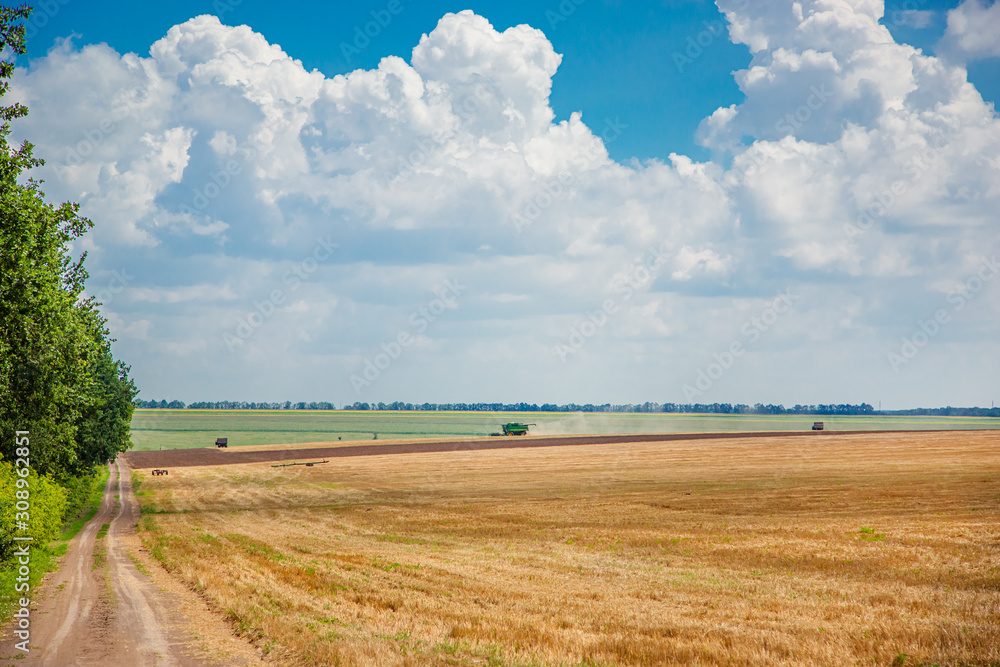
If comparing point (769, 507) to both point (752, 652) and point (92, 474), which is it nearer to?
point (752, 652)

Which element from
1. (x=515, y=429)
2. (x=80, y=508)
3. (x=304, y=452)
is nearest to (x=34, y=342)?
(x=80, y=508)

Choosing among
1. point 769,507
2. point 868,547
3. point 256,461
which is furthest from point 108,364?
point 868,547

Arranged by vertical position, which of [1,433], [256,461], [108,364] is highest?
[108,364]

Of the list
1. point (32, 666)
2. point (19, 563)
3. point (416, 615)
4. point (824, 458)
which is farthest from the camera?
point (824, 458)

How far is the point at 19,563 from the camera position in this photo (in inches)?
905

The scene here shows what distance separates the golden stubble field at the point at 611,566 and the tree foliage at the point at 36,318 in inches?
312

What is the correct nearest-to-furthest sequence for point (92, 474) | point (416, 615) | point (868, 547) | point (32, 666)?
point (32, 666) → point (416, 615) → point (868, 547) → point (92, 474)

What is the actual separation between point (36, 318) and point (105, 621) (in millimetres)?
8741

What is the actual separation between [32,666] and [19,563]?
1083 centimetres

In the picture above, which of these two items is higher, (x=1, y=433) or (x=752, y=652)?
(x=1, y=433)

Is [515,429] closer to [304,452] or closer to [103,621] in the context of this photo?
[304,452]

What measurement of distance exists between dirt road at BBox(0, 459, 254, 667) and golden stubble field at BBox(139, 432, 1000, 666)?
149cm

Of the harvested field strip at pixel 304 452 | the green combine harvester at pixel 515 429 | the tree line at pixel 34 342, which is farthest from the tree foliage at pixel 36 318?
the green combine harvester at pixel 515 429

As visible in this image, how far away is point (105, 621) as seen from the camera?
18.1 m
